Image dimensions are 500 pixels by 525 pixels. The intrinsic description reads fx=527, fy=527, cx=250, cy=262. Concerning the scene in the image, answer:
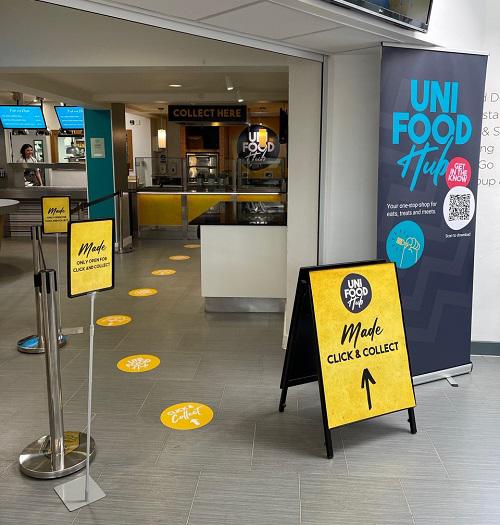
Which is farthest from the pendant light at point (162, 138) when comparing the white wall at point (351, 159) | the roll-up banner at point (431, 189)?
the roll-up banner at point (431, 189)

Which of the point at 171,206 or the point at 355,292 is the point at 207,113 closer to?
the point at 171,206

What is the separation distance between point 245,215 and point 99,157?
164 inches

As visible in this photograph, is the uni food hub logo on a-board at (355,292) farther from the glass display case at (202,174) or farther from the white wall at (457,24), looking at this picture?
the glass display case at (202,174)

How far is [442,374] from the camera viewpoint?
3.91 m

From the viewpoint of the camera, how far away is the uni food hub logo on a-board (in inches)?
120

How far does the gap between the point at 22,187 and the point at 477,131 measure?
959 centimetres

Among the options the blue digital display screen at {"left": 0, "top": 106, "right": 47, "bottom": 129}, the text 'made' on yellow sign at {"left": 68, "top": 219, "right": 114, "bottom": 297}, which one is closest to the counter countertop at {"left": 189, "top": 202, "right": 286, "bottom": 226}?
the text 'made' on yellow sign at {"left": 68, "top": 219, "right": 114, "bottom": 297}

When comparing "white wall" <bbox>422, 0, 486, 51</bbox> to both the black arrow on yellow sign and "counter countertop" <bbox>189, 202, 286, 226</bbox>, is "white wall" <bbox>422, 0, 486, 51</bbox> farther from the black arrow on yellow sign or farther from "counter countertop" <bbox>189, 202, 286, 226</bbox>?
"counter countertop" <bbox>189, 202, 286, 226</bbox>

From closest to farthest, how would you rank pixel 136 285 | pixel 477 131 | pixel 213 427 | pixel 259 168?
pixel 213 427 → pixel 477 131 → pixel 136 285 → pixel 259 168

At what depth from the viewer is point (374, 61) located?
12.4 ft

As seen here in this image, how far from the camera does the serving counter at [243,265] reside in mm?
5496

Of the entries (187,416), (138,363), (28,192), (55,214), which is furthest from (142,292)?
(28,192)

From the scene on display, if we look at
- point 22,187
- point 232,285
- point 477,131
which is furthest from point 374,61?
point 22,187

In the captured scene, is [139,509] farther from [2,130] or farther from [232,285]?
[2,130]
